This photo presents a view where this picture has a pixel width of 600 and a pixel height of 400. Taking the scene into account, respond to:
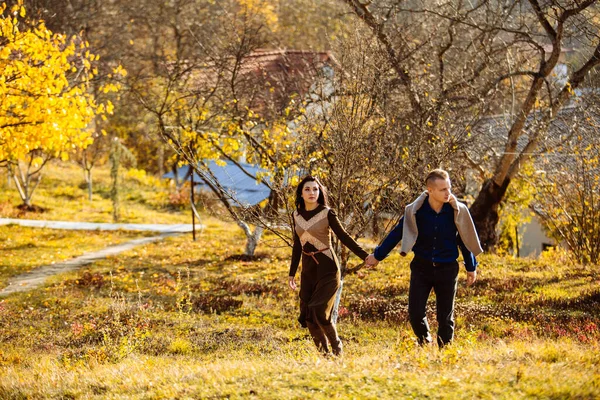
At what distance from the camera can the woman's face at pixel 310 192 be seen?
6.45 metres

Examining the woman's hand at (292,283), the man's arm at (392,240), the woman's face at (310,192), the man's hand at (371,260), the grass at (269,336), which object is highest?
the woman's face at (310,192)

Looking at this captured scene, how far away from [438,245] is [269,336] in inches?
139

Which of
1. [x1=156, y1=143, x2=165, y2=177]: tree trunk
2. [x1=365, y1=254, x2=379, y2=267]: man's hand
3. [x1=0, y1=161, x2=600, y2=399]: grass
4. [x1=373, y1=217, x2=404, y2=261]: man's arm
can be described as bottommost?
[x1=0, y1=161, x2=600, y2=399]: grass

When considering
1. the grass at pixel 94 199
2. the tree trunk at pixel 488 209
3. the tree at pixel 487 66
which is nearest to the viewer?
the tree at pixel 487 66

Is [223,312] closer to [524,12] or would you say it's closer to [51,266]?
[51,266]

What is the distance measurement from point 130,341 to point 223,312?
3.00 meters

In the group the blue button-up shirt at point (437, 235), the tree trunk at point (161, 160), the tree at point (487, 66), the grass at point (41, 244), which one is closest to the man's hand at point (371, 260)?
the blue button-up shirt at point (437, 235)

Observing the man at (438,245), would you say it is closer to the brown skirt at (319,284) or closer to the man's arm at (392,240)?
the man's arm at (392,240)

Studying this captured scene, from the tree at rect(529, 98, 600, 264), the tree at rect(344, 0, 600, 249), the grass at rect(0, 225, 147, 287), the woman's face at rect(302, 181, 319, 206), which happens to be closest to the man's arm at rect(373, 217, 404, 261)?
the woman's face at rect(302, 181, 319, 206)

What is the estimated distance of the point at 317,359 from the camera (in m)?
5.67

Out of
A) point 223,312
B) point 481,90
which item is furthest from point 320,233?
point 481,90

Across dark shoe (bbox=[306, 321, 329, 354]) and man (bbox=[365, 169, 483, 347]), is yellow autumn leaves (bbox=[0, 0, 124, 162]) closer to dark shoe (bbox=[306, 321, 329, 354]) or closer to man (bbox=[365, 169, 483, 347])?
dark shoe (bbox=[306, 321, 329, 354])

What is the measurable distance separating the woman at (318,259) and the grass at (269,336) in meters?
0.37

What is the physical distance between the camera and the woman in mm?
6422
